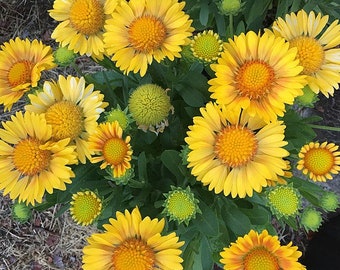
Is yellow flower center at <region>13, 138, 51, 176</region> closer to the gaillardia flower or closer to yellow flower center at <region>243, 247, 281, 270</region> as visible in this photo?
the gaillardia flower

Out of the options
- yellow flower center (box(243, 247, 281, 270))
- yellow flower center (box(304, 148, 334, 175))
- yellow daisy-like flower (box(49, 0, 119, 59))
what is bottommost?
yellow flower center (box(243, 247, 281, 270))

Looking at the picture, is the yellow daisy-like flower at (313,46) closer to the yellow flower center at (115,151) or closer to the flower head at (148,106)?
the flower head at (148,106)

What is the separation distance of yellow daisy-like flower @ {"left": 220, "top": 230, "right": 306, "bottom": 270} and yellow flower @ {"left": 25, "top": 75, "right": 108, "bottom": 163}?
16.3 inches

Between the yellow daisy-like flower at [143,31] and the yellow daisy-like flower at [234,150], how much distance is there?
0.20 m

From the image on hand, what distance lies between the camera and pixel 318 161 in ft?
4.06

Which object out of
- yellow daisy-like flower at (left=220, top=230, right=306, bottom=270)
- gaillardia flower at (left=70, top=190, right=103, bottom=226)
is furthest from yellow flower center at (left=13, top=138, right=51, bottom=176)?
yellow daisy-like flower at (left=220, top=230, right=306, bottom=270)

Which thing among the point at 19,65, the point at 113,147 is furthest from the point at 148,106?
the point at 19,65

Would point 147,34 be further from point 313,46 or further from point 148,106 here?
point 313,46

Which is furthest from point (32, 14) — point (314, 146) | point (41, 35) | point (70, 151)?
point (314, 146)

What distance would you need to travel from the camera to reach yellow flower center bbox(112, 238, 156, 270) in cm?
112

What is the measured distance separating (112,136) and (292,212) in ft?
1.53

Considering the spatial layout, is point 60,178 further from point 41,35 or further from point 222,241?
point 41,35

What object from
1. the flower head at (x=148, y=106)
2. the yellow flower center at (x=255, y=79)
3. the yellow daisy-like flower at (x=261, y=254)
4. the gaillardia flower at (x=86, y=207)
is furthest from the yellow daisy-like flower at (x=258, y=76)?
the gaillardia flower at (x=86, y=207)

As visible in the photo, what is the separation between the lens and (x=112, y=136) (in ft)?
3.74
